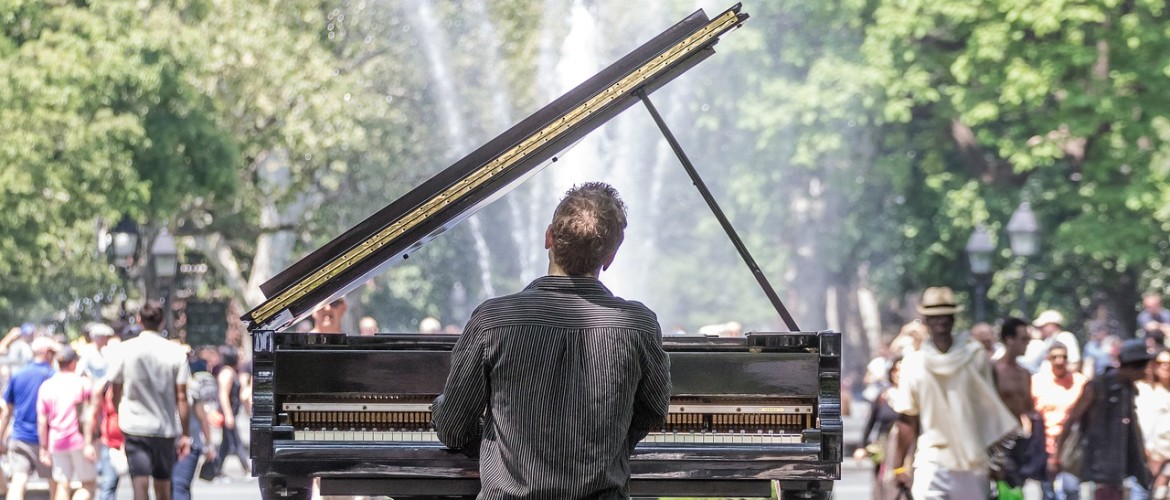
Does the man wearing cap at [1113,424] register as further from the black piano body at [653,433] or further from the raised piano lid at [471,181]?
the raised piano lid at [471,181]

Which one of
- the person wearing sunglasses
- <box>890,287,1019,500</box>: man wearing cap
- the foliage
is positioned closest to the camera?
<box>890,287,1019,500</box>: man wearing cap

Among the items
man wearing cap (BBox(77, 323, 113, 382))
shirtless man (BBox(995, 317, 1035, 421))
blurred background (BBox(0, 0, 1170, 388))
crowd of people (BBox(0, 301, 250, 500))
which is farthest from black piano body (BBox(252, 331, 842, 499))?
blurred background (BBox(0, 0, 1170, 388))

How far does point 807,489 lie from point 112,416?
658 cm

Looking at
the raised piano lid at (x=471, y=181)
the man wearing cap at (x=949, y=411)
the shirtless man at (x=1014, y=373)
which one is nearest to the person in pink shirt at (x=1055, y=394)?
the shirtless man at (x=1014, y=373)

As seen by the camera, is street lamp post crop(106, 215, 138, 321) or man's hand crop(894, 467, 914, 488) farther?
street lamp post crop(106, 215, 138, 321)

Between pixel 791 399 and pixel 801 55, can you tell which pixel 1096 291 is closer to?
pixel 801 55

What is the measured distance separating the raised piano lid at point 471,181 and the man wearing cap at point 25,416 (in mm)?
7224

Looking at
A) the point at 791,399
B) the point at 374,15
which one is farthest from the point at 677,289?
the point at 791,399

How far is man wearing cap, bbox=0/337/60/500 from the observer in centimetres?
1498

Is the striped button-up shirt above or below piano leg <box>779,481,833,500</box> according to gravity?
above

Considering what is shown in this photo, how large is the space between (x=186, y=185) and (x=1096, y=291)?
59.2ft

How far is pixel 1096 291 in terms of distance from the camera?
37312mm

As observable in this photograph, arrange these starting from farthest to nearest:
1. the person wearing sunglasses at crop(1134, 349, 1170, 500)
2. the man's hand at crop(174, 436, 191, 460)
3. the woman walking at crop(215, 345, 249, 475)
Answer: the woman walking at crop(215, 345, 249, 475) → the person wearing sunglasses at crop(1134, 349, 1170, 500) → the man's hand at crop(174, 436, 191, 460)

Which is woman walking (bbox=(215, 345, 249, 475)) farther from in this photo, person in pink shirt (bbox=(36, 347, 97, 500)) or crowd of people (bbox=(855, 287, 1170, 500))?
crowd of people (bbox=(855, 287, 1170, 500))
